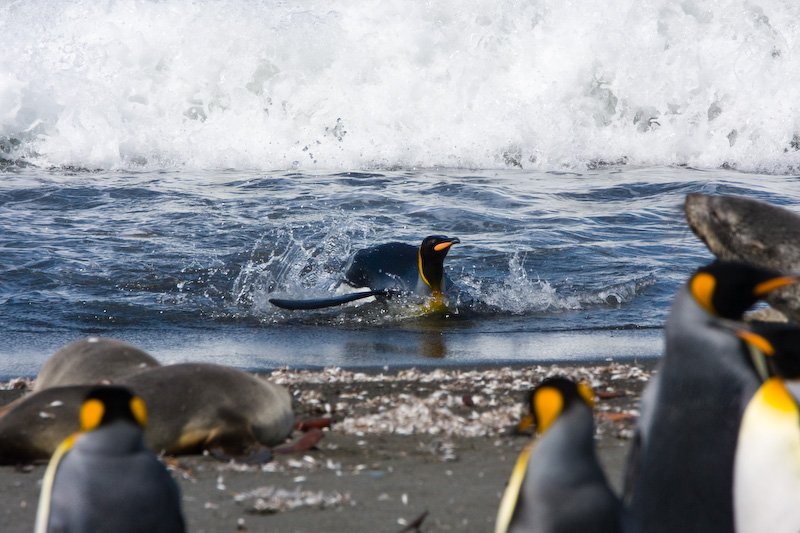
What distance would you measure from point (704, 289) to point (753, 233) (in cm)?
281

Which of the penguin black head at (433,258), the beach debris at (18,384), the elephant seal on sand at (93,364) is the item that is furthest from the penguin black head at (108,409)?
the penguin black head at (433,258)

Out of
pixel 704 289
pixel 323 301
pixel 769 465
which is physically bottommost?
pixel 323 301

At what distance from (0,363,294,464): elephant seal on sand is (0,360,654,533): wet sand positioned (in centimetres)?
10

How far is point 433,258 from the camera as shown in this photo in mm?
7512

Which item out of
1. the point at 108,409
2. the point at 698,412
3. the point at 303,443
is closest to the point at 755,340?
the point at 698,412

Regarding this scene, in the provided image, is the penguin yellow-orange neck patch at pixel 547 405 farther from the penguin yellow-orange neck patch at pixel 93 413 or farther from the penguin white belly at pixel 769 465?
the penguin yellow-orange neck patch at pixel 93 413

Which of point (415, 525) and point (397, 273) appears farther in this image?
point (397, 273)

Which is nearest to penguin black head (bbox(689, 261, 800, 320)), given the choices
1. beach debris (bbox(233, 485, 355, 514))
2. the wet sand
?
the wet sand

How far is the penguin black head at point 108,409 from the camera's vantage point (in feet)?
7.10

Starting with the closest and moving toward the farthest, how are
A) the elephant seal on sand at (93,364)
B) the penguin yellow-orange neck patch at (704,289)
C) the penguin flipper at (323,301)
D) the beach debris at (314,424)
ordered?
the penguin yellow-orange neck patch at (704,289)
the beach debris at (314,424)
the elephant seal on sand at (93,364)
the penguin flipper at (323,301)

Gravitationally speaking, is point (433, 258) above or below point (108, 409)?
below

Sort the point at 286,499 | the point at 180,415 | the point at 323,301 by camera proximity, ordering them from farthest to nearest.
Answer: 1. the point at 323,301
2. the point at 180,415
3. the point at 286,499

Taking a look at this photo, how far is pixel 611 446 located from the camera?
11.7 ft

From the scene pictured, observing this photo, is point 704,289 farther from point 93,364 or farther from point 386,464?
point 93,364
